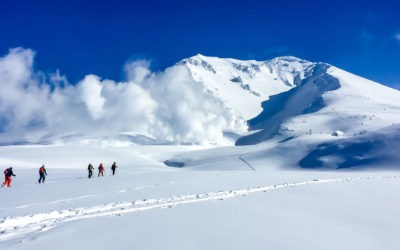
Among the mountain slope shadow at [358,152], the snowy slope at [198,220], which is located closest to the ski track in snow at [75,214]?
the snowy slope at [198,220]

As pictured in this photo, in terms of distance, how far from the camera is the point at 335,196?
19891 millimetres

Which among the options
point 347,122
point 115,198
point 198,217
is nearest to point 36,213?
point 115,198

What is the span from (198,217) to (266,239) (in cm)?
360

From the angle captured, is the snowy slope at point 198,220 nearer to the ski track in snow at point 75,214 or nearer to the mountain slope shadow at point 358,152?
the ski track in snow at point 75,214

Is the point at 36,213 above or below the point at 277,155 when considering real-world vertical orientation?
below

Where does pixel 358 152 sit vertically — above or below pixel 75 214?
above

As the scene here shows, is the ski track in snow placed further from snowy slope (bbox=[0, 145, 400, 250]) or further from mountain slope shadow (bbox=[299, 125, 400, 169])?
mountain slope shadow (bbox=[299, 125, 400, 169])

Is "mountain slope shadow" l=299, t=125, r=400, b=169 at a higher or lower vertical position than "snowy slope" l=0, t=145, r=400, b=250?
higher

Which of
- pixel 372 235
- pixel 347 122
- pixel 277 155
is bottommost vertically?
pixel 372 235

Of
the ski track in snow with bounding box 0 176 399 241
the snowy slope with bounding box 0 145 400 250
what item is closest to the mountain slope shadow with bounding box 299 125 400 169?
the snowy slope with bounding box 0 145 400 250

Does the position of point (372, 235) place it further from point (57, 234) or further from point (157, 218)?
point (57, 234)

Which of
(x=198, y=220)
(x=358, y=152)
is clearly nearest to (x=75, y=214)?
(x=198, y=220)

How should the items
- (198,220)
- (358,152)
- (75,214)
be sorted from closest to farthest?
(198,220) < (75,214) < (358,152)

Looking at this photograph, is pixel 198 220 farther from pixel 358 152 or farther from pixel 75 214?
pixel 358 152
